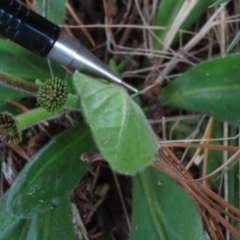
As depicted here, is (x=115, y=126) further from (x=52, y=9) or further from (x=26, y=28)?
(x=52, y=9)

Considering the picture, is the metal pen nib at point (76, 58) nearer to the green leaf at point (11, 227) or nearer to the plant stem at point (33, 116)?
the plant stem at point (33, 116)

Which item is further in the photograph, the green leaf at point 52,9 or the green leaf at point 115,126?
the green leaf at point 52,9

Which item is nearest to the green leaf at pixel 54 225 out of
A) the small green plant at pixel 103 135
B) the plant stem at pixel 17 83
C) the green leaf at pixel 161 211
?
A: the small green plant at pixel 103 135

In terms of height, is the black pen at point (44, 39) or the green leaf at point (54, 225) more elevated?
the black pen at point (44, 39)

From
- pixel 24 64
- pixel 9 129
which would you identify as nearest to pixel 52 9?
pixel 24 64

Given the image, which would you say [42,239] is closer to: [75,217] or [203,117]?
[75,217]

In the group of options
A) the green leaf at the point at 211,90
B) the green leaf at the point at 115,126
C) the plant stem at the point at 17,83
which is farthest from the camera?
the green leaf at the point at 211,90
